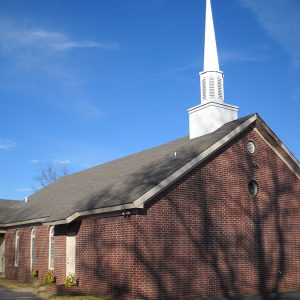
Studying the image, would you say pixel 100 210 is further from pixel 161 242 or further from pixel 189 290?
pixel 189 290

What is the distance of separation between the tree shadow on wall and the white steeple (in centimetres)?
307

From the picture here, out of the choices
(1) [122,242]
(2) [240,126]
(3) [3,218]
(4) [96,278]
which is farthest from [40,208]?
(2) [240,126]

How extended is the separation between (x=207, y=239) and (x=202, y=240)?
243 mm

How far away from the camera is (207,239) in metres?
17.9

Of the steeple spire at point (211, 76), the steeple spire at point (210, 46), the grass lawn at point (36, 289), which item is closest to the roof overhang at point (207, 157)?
the grass lawn at point (36, 289)

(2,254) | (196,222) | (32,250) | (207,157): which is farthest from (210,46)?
(2,254)

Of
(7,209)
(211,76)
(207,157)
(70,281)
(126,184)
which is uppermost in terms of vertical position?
(211,76)

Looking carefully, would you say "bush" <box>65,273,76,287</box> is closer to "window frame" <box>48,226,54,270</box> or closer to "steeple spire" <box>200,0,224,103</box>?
"window frame" <box>48,226,54,270</box>

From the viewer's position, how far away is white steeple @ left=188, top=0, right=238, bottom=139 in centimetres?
2244

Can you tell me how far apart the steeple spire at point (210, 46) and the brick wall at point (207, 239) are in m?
4.69

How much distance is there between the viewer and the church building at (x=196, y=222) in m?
16.5

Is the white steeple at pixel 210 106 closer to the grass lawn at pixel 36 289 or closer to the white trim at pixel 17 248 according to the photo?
the grass lawn at pixel 36 289

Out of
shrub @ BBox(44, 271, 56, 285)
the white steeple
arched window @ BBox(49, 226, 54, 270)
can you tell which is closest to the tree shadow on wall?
shrub @ BBox(44, 271, 56, 285)

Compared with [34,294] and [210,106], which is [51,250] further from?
[210,106]
